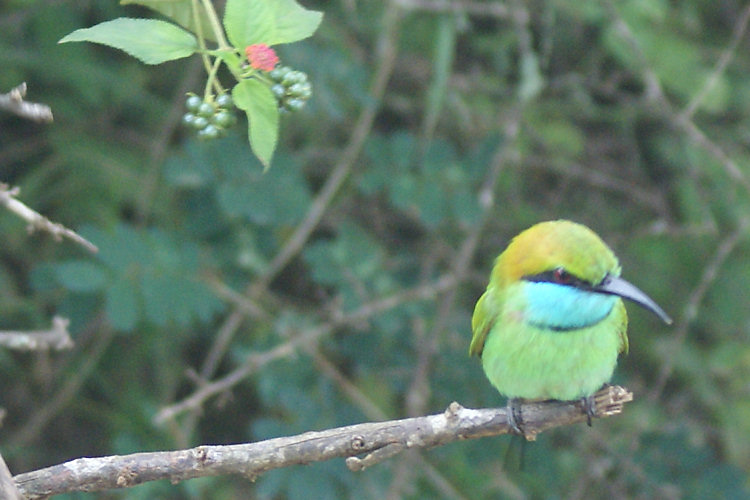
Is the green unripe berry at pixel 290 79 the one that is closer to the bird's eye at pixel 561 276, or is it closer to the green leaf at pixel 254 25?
the green leaf at pixel 254 25

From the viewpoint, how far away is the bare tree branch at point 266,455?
1667 millimetres

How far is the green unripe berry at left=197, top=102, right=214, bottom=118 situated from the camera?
1.68 m

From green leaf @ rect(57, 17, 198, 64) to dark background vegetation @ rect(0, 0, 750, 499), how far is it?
1442 millimetres

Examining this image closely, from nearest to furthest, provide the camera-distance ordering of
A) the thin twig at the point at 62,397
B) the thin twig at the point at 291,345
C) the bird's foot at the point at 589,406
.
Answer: the bird's foot at the point at 589,406, the thin twig at the point at 291,345, the thin twig at the point at 62,397

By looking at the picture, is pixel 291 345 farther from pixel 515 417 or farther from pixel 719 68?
pixel 719 68

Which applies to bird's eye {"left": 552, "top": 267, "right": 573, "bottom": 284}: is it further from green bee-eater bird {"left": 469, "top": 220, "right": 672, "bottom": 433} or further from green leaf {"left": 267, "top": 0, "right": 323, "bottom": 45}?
green leaf {"left": 267, "top": 0, "right": 323, "bottom": 45}

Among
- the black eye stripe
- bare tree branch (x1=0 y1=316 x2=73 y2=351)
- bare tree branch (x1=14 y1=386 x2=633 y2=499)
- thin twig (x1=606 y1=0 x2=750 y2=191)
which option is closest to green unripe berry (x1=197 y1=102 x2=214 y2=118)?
bare tree branch (x1=14 y1=386 x2=633 y2=499)

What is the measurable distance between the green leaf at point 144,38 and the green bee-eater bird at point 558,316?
104 centimetres

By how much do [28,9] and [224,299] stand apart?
1335 mm

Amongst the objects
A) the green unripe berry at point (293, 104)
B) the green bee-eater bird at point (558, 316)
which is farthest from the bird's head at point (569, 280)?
the green unripe berry at point (293, 104)

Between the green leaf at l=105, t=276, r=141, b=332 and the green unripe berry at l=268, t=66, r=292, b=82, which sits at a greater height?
the green unripe berry at l=268, t=66, r=292, b=82

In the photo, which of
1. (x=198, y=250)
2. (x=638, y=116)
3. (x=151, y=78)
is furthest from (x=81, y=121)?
(x=638, y=116)

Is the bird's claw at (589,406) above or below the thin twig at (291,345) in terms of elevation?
below

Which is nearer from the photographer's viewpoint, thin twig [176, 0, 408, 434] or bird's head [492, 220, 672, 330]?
bird's head [492, 220, 672, 330]
